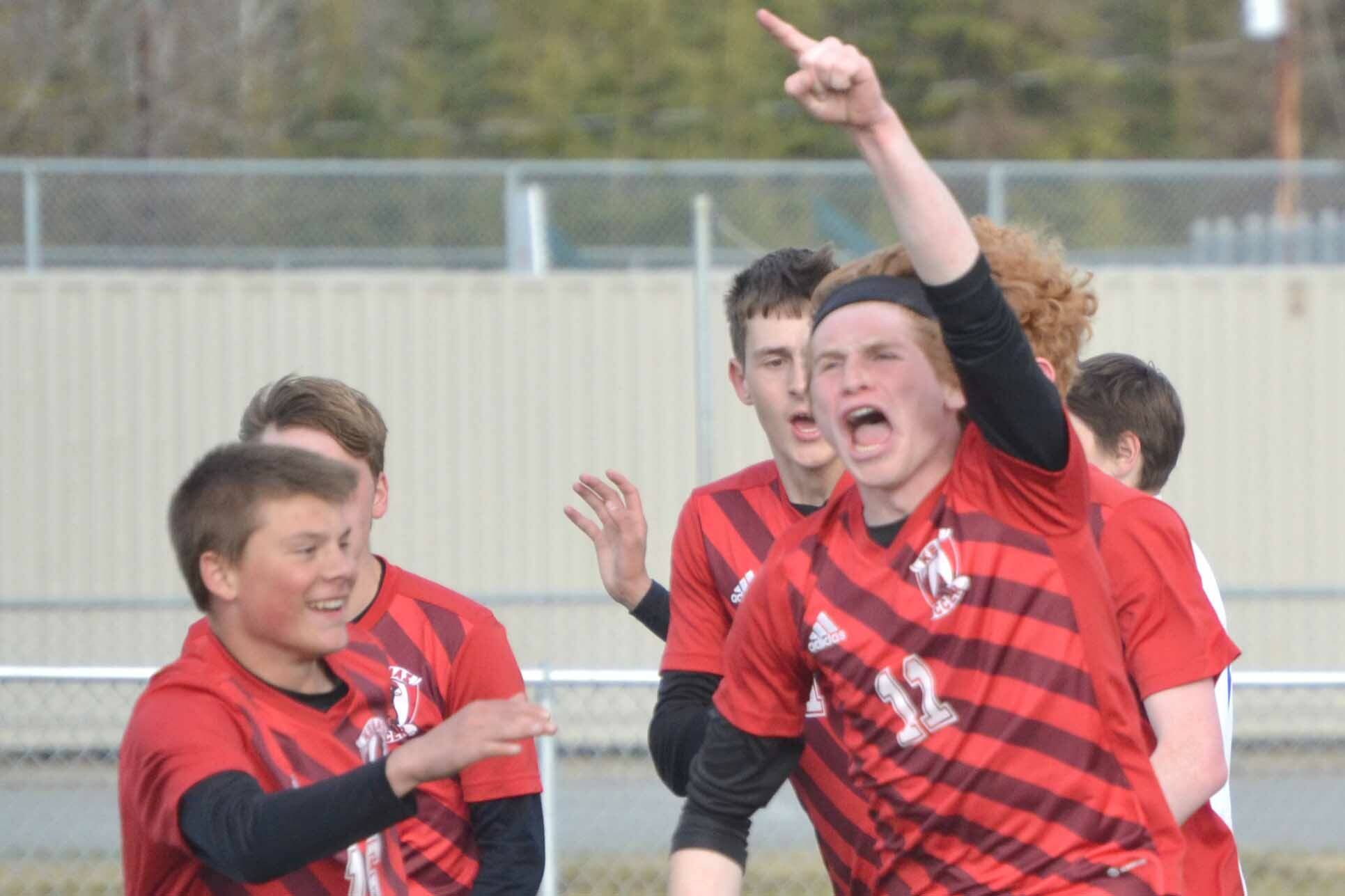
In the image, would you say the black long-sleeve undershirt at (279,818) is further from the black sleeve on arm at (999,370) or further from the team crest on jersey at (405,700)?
the black sleeve on arm at (999,370)

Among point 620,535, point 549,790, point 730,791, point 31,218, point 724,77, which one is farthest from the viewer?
point 724,77

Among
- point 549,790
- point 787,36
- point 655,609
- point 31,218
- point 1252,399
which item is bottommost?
point 549,790

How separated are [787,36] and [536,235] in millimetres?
9783

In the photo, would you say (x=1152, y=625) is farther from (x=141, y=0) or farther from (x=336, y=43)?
(x=336, y=43)

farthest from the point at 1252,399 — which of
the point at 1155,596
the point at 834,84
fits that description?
the point at 834,84

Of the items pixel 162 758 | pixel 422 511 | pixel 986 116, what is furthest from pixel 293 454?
pixel 986 116

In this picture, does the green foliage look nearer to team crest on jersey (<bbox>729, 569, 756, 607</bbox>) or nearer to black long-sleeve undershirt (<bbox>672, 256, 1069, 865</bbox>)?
team crest on jersey (<bbox>729, 569, 756, 607</bbox>)

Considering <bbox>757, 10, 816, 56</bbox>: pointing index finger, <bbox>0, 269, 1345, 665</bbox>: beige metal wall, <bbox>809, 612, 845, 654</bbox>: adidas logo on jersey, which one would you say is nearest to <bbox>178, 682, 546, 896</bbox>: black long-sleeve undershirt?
<bbox>809, 612, 845, 654</bbox>: adidas logo on jersey

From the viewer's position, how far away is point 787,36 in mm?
2184

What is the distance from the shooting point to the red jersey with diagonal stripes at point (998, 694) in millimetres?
2252

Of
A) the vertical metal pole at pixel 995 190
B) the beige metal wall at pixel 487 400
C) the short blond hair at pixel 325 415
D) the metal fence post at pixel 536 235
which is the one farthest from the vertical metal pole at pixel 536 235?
the short blond hair at pixel 325 415

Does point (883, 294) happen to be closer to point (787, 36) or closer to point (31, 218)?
point (787, 36)

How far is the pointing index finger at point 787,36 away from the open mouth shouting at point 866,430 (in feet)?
1.62

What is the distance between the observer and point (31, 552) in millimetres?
11141
